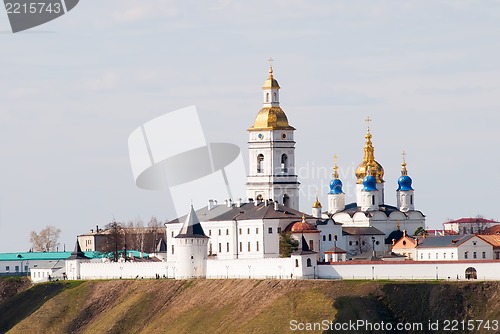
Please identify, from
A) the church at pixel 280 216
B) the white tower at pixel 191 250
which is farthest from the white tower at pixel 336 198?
the white tower at pixel 191 250

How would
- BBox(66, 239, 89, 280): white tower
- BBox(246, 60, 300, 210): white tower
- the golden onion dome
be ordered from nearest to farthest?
BBox(246, 60, 300, 210): white tower
the golden onion dome
BBox(66, 239, 89, 280): white tower

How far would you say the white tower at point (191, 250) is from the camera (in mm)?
106812

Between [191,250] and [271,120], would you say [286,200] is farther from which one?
[191,250]

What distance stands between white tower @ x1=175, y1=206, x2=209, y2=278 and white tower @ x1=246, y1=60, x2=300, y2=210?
836 cm

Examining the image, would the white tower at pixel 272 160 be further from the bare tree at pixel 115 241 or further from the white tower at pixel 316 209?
the bare tree at pixel 115 241

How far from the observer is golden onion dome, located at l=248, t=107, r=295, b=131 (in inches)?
4555

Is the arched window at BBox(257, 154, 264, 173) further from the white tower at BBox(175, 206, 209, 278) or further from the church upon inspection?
the white tower at BBox(175, 206, 209, 278)

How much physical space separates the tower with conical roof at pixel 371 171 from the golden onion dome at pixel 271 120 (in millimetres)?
6912

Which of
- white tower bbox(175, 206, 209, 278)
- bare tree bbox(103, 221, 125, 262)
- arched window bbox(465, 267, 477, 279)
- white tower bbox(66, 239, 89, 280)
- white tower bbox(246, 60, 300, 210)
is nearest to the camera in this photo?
arched window bbox(465, 267, 477, 279)

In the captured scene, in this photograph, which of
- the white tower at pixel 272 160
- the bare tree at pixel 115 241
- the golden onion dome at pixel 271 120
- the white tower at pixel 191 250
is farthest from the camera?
the bare tree at pixel 115 241

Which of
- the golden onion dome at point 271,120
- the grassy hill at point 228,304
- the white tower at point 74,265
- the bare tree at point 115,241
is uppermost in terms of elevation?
the golden onion dome at point 271,120

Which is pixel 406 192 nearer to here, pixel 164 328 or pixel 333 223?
pixel 333 223

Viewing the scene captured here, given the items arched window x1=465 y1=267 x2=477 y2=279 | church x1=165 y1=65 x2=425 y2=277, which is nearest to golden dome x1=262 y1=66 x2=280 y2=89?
church x1=165 y1=65 x2=425 y2=277

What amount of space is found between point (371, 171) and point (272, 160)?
8.35m
